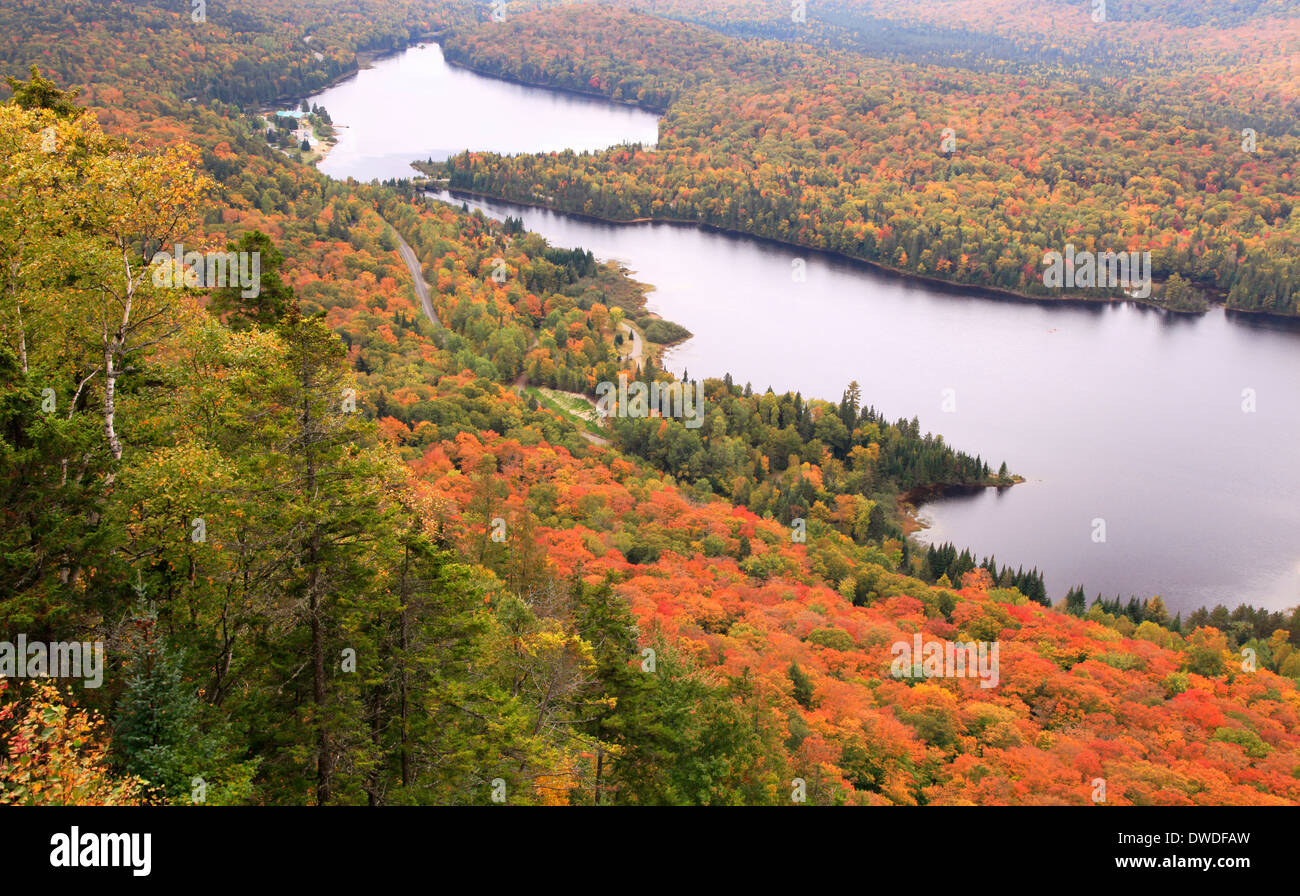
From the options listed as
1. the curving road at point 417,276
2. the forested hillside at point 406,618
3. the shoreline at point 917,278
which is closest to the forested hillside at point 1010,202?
the shoreline at point 917,278

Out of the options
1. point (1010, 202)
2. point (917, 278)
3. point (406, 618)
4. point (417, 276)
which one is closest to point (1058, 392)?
point (917, 278)

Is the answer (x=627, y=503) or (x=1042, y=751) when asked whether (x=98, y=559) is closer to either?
(x=1042, y=751)

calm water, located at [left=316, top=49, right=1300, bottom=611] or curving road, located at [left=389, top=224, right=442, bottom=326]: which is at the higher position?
curving road, located at [left=389, top=224, right=442, bottom=326]

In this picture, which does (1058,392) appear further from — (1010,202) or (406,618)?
(406,618)

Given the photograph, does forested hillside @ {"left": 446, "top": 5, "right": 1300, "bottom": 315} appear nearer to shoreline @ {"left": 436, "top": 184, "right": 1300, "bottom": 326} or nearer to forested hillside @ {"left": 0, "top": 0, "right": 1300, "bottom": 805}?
shoreline @ {"left": 436, "top": 184, "right": 1300, "bottom": 326}

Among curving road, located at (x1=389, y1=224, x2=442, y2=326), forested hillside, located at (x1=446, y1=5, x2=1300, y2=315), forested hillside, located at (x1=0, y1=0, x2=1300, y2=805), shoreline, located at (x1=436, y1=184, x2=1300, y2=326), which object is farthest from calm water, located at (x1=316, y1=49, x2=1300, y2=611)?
curving road, located at (x1=389, y1=224, x2=442, y2=326)
